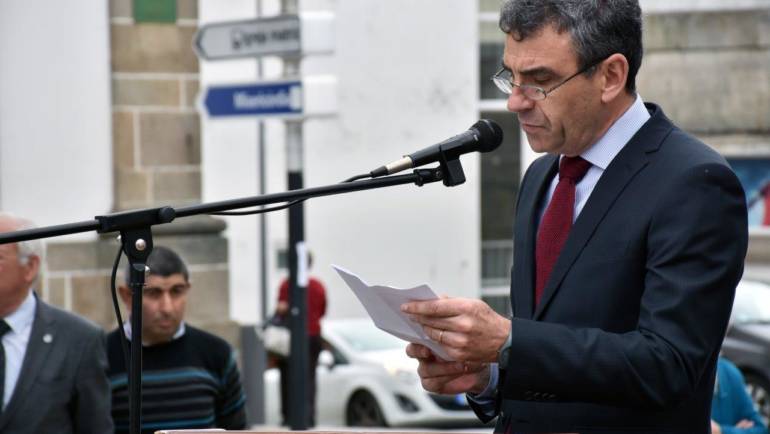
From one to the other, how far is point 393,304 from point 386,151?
51.4 feet

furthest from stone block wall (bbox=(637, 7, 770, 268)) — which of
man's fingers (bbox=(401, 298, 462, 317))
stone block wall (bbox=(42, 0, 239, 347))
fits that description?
man's fingers (bbox=(401, 298, 462, 317))

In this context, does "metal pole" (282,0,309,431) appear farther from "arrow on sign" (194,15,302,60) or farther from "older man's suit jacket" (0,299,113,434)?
"older man's suit jacket" (0,299,113,434)

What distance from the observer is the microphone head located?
3.33m

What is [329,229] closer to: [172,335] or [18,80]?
[18,80]

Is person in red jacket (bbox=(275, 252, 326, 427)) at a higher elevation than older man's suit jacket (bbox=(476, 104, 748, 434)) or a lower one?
lower

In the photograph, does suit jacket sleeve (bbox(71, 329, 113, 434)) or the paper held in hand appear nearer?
the paper held in hand

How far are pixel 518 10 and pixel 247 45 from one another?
5755mm

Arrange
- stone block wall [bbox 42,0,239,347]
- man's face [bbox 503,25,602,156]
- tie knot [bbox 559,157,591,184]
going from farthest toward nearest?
stone block wall [bbox 42,0,239,347] < tie knot [bbox 559,157,591,184] < man's face [bbox 503,25,602,156]

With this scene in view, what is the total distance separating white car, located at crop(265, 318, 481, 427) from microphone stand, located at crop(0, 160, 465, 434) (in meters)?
9.57

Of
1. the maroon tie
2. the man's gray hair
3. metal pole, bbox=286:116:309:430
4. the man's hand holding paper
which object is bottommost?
metal pole, bbox=286:116:309:430

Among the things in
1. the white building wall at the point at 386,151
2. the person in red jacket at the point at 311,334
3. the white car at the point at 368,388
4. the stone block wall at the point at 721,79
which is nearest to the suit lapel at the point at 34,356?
the white car at the point at 368,388

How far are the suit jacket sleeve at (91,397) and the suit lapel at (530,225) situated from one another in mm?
1977

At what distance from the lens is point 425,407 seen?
13.0m

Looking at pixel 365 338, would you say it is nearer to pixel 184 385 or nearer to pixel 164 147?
pixel 164 147
